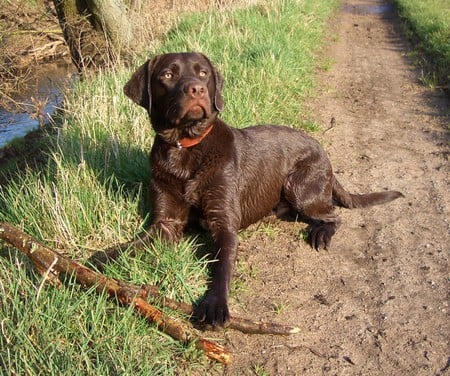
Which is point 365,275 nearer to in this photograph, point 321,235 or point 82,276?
point 321,235

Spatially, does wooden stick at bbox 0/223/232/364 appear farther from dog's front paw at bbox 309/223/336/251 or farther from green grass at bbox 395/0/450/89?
green grass at bbox 395/0/450/89

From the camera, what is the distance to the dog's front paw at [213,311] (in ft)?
8.73

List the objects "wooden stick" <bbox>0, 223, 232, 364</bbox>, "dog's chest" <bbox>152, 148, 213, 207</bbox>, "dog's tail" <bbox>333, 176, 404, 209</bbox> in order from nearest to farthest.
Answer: "wooden stick" <bbox>0, 223, 232, 364</bbox> → "dog's chest" <bbox>152, 148, 213, 207</bbox> → "dog's tail" <bbox>333, 176, 404, 209</bbox>

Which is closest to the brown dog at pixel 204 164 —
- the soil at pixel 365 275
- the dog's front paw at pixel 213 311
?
the dog's front paw at pixel 213 311

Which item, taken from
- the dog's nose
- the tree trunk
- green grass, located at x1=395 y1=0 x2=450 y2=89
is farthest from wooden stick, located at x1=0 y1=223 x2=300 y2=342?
green grass, located at x1=395 y1=0 x2=450 y2=89

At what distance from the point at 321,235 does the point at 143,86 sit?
67.4 inches

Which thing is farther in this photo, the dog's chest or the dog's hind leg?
the dog's hind leg

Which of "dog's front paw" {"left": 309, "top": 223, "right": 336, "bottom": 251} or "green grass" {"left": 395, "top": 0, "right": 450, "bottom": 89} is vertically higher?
"dog's front paw" {"left": 309, "top": 223, "right": 336, "bottom": 251}

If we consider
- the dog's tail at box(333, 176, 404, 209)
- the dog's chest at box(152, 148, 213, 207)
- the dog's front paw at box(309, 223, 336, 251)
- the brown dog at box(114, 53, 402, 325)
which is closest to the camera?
the brown dog at box(114, 53, 402, 325)

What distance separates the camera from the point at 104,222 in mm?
3477

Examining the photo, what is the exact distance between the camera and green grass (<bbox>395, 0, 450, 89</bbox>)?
8.23 m

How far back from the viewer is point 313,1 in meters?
13.7

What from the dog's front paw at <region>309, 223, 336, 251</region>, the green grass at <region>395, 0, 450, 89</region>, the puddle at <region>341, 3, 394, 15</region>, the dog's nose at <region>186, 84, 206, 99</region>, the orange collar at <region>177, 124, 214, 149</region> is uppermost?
the dog's nose at <region>186, 84, 206, 99</region>

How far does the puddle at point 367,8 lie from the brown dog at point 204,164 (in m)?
15.2
